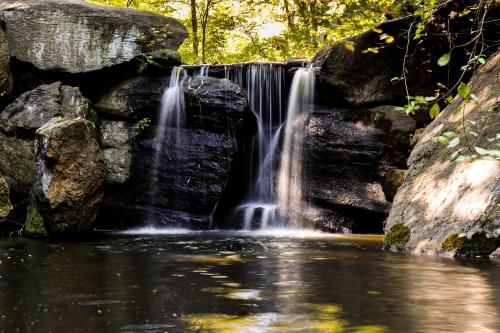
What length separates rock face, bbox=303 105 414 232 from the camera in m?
11.7

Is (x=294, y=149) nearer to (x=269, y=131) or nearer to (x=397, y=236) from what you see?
(x=269, y=131)

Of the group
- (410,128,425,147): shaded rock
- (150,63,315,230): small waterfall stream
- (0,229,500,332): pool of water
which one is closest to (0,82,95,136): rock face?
(150,63,315,230): small waterfall stream

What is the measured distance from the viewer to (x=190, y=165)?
12.8 meters

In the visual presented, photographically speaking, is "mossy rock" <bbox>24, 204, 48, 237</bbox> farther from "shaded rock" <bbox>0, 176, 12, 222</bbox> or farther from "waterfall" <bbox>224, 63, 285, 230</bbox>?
"waterfall" <bbox>224, 63, 285, 230</bbox>

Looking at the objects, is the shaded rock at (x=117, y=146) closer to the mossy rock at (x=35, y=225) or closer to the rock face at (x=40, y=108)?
the rock face at (x=40, y=108)

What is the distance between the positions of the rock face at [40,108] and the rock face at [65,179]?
7.33ft

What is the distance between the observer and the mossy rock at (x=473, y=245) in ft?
20.5

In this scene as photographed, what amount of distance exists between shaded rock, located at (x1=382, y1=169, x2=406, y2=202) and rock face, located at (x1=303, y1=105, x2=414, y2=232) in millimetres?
115

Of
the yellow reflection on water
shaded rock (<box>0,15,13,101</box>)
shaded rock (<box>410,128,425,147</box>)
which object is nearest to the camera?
the yellow reflection on water

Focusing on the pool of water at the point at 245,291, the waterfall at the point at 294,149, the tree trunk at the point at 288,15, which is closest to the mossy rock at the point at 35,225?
the pool of water at the point at 245,291

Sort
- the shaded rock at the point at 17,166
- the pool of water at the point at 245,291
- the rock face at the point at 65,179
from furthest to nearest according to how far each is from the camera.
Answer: the shaded rock at the point at 17,166 → the rock face at the point at 65,179 → the pool of water at the point at 245,291

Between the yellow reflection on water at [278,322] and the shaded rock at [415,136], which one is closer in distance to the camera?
the yellow reflection on water at [278,322]

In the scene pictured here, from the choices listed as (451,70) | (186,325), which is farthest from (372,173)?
(186,325)

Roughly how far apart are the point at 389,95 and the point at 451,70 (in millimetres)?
1344
